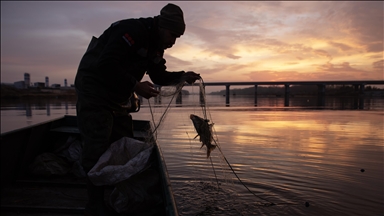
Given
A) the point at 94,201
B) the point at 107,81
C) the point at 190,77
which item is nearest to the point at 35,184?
the point at 94,201

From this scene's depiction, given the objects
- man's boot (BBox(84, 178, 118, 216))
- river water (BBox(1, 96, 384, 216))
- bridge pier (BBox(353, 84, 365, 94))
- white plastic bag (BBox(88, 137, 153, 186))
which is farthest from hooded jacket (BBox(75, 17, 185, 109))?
bridge pier (BBox(353, 84, 365, 94))

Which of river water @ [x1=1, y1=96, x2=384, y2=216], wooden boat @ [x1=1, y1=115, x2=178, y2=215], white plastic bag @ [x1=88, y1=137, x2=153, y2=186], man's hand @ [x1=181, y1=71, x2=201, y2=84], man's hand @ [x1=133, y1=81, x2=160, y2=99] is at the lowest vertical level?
river water @ [x1=1, y1=96, x2=384, y2=216]

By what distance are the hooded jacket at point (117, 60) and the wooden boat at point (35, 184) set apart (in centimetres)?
92

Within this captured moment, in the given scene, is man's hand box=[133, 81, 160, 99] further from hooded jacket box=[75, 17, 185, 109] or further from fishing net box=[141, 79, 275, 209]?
fishing net box=[141, 79, 275, 209]

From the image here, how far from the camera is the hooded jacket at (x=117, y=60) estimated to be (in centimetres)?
235

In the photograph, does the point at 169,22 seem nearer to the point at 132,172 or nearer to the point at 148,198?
the point at 132,172

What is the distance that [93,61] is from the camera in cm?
264

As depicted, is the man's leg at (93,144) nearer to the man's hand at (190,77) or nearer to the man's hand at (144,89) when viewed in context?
the man's hand at (144,89)

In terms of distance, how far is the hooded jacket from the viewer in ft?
7.70

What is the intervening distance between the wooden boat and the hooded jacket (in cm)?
92

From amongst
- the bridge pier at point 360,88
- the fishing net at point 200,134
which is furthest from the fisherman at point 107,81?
the bridge pier at point 360,88

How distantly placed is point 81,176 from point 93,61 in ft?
8.74

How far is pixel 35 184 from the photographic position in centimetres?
404

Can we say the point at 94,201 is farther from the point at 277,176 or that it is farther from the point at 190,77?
the point at 277,176
